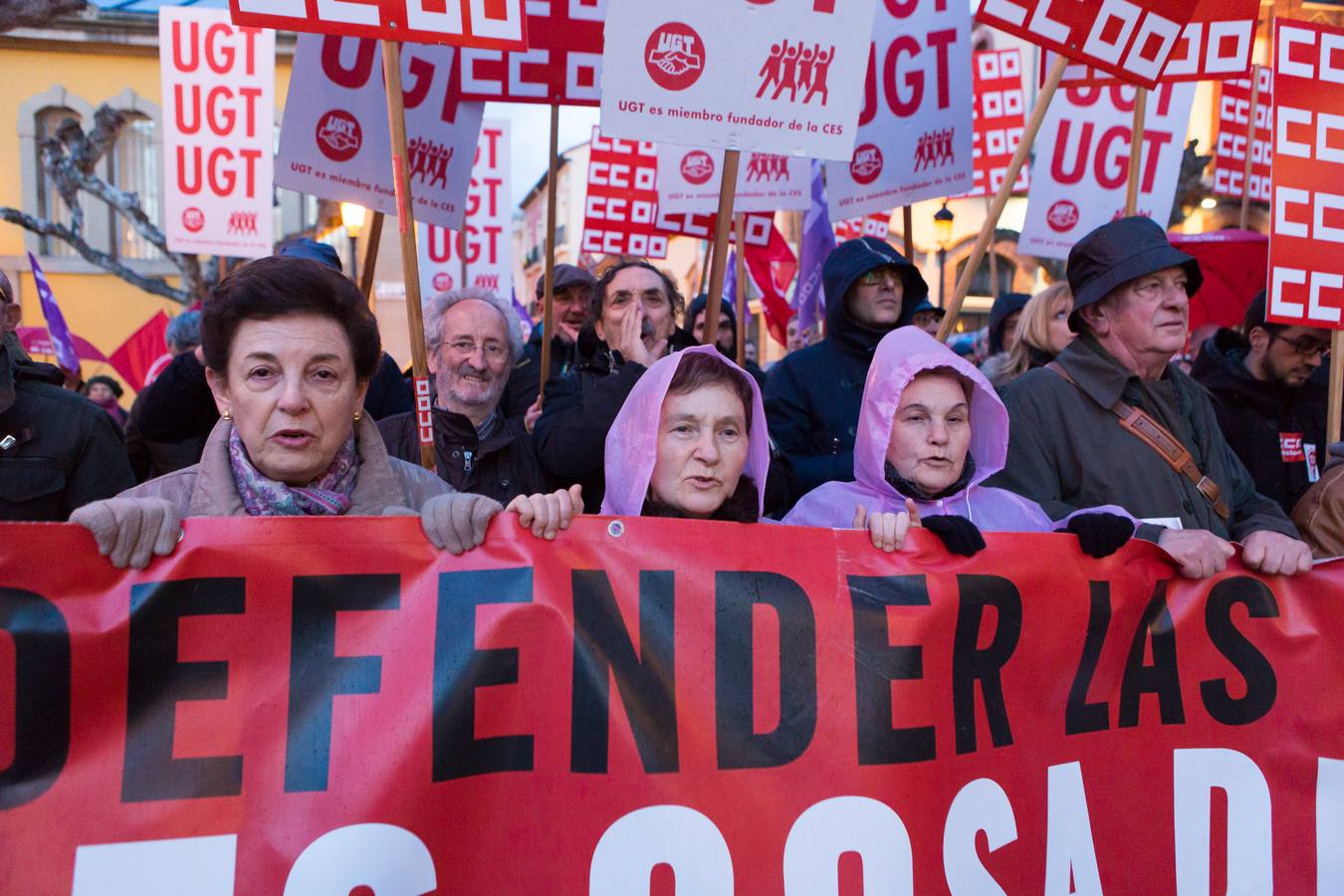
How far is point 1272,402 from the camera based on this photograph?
14.9ft

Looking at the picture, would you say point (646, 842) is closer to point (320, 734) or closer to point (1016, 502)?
point (320, 734)

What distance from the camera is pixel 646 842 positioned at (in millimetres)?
2148

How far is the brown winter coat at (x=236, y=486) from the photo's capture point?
87.6 inches

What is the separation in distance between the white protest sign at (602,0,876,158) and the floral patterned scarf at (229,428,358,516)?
51.4 inches

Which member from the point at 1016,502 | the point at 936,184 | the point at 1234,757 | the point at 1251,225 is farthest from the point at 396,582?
the point at 1251,225

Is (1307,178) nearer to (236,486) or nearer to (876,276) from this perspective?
(876,276)

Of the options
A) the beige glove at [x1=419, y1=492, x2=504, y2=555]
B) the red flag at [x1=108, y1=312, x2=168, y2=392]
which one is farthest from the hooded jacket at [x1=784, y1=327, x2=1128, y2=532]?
the red flag at [x1=108, y1=312, x2=168, y2=392]

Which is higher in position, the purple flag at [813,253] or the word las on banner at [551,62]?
the word las on banner at [551,62]

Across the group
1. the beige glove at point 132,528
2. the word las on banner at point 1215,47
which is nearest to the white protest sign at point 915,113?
the word las on banner at point 1215,47

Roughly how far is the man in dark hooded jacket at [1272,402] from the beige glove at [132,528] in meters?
3.93

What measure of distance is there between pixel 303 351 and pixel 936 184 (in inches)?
146

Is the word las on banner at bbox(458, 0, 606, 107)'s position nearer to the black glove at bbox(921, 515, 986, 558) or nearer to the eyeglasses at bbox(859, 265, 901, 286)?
the eyeglasses at bbox(859, 265, 901, 286)

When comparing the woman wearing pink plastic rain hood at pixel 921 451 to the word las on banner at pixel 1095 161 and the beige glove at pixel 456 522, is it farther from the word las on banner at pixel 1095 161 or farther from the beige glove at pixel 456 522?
the word las on banner at pixel 1095 161

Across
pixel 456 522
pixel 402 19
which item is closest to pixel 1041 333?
pixel 402 19
